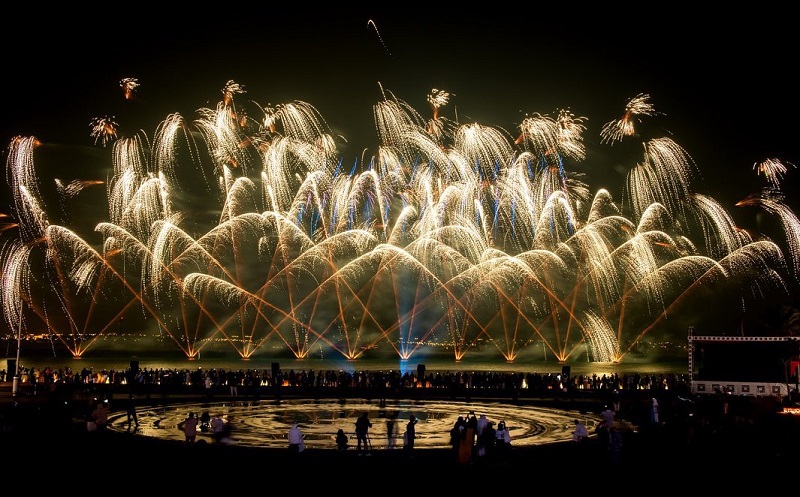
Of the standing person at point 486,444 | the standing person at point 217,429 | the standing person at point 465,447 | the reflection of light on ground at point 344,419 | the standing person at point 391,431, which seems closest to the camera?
the standing person at point 465,447

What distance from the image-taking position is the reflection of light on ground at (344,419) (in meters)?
24.3

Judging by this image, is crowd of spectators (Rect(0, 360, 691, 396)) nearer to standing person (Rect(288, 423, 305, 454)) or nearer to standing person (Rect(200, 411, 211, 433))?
standing person (Rect(200, 411, 211, 433))

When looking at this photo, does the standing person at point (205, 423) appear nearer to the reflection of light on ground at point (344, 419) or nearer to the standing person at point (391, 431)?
the reflection of light on ground at point (344, 419)

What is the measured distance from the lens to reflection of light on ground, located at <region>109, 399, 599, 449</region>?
955 inches

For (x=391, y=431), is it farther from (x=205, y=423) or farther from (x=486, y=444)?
(x=486, y=444)

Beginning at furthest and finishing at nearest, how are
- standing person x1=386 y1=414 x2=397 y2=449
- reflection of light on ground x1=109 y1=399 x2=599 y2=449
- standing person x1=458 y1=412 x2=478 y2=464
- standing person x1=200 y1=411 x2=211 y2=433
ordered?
standing person x1=200 y1=411 x2=211 y2=433 < reflection of light on ground x1=109 y1=399 x2=599 y2=449 < standing person x1=386 y1=414 x2=397 y2=449 < standing person x1=458 y1=412 x2=478 y2=464

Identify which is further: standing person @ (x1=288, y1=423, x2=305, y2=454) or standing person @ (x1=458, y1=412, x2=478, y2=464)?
standing person @ (x1=288, y1=423, x2=305, y2=454)

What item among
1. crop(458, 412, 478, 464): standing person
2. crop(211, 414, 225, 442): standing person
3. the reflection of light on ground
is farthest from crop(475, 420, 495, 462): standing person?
crop(211, 414, 225, 442): standing person

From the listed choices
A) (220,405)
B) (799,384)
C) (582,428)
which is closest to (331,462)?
(582,428)

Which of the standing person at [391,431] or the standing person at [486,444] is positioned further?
the standing person at [391,431]

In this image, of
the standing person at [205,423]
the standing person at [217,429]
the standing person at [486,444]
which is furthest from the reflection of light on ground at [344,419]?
the standing person at [486,444]

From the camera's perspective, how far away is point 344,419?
29938mm

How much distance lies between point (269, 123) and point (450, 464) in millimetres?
29725

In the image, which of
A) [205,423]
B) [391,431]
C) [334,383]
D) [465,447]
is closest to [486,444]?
[465,447]
